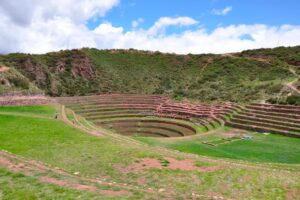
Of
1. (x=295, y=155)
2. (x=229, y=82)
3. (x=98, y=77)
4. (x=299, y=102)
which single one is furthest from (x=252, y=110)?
(x=98, y=77)

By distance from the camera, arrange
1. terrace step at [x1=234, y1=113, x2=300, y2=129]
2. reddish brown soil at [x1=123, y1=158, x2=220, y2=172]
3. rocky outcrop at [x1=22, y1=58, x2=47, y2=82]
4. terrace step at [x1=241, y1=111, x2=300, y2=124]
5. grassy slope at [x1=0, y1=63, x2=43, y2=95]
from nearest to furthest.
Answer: reddish brown soil at [x1=123, y1=158, x2=220, y2=172]
terrace step at [x1=234, y1=113, x2=300, y2=129]
terrace step at [x1=241, y1=111, x2=300, y2=124]
grassy slope at [x1=0, y1=63, x2=43, y2=95]
rocky outcrop at [x1=22, y1=58, x2=47, y2=82]

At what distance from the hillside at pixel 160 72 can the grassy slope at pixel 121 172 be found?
75.1ft

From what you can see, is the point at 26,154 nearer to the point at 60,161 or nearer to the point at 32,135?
the point at 60,161

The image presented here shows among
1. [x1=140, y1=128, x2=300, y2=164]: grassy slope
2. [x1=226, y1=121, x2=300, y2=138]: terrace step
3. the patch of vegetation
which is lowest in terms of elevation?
[x1=140, y1=128, x2=300, y2=164]: grassy slope

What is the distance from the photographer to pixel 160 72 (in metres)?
60.4

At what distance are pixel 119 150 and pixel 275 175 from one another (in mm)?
8630

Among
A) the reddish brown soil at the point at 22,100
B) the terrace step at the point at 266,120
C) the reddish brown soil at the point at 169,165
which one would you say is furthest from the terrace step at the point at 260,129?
the reddish brown soil at the point at 22,100

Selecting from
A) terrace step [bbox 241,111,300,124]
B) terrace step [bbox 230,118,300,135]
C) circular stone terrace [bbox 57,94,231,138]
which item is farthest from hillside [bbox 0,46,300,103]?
terrace step [bbox 230,118,300,135]

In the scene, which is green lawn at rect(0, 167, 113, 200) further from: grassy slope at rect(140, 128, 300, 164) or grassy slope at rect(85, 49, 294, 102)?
grassy slope at rect(85, 49, 294, 102)

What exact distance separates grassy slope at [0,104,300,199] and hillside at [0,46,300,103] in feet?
75.1

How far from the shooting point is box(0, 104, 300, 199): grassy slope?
39.4ft

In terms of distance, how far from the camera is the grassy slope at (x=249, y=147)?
2031cm

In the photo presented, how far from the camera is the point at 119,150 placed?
17203 millimetres

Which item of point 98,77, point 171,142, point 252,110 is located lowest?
point 171,142
